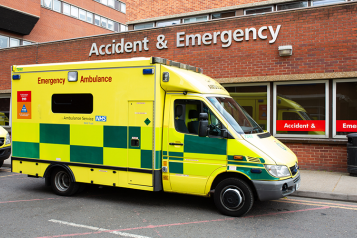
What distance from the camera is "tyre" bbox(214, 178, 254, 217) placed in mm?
5418

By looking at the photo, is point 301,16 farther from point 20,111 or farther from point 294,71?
point 20,111

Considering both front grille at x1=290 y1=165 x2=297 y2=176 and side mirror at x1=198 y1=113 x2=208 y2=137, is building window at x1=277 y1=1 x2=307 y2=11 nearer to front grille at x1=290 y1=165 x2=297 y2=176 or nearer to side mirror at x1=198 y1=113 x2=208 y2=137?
front grille at x1=290 y1=165 x2=297 y2=176

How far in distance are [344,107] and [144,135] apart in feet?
21.2

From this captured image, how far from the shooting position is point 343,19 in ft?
30.5

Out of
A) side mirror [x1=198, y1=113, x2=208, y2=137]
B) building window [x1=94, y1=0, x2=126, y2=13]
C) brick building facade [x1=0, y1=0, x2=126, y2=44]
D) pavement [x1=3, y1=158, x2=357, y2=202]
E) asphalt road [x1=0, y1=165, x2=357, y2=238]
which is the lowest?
asphalt road [x1=0, y1=165, x2=357, y2=238]

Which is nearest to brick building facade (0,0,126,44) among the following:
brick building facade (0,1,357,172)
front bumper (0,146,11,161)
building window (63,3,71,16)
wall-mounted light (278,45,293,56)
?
building window (63,3,71,16)

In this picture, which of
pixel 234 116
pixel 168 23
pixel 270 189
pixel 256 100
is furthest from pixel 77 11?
pixel 270 189

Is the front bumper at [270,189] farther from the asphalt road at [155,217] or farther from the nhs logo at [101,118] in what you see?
the nhs logo at [101,118]

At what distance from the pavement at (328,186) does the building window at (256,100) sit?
2.14 m

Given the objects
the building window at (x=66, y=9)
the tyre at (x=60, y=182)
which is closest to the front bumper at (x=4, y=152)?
the tyre at (x=60, y=182)

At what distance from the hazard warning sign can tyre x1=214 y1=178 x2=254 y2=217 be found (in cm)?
456

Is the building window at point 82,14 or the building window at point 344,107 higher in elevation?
the building window at point 82,14

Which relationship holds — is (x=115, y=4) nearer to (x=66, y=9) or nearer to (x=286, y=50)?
(x=66, y=9)

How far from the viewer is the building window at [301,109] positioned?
961 centimetres
